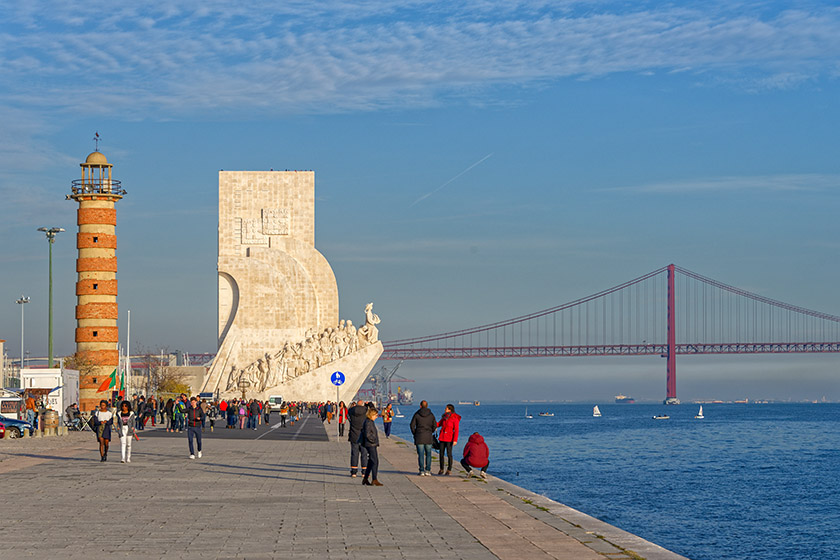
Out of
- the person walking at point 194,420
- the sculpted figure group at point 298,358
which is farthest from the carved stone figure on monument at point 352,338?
the person walking at point 194,420

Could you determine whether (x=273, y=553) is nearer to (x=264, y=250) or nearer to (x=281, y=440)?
(x=281, y=440)

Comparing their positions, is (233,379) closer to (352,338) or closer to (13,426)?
(352,338)

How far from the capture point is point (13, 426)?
102ft

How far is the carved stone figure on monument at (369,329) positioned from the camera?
67.4m

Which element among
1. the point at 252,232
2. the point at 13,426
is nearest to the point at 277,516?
the point at 13,426

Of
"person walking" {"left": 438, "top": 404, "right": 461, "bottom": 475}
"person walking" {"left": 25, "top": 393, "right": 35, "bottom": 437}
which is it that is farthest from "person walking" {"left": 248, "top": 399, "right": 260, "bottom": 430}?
"person walking" {"left": 438, "top": 404, "right": 461, "bottom": 475}

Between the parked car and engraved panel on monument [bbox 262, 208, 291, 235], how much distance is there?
39482 millimetres

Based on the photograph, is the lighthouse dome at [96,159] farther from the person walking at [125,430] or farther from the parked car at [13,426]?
the person walking at [125,430]

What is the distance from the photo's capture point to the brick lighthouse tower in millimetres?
48750

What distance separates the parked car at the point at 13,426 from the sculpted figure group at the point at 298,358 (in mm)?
34393

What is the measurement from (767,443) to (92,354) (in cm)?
2957

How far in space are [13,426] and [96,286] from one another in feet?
60.6

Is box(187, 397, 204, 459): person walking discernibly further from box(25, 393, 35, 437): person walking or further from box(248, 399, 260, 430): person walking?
box(248, 399, 260, 430): person walking

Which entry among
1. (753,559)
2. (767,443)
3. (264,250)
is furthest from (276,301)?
(753,559)
